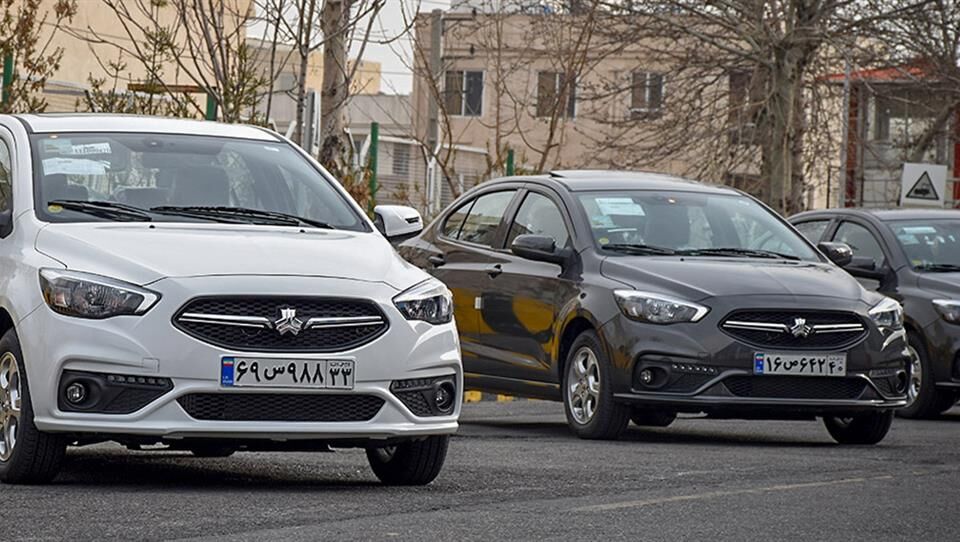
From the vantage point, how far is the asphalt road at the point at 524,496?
300 inches

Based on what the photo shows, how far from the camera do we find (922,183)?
29.9 meters

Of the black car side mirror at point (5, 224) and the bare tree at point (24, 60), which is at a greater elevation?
the bare tree at point (24, 60)

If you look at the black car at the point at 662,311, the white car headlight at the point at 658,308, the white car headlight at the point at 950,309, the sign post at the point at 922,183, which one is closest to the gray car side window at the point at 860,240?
the white car headlight at the point at 950,309

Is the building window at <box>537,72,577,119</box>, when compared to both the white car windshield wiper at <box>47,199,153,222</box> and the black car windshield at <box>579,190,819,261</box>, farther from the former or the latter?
the white car windshield wiper at <box>47,199,153,222</box>

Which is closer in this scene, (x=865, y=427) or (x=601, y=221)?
(x=865, y=427)

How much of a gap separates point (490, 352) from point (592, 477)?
3960 millimetres

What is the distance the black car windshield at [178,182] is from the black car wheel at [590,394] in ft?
8.68

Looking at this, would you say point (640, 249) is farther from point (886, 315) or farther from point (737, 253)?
point (886, 315)

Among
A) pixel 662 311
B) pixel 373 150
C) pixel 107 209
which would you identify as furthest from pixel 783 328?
pixel 373 150

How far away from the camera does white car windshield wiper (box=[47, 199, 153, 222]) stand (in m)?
9.38

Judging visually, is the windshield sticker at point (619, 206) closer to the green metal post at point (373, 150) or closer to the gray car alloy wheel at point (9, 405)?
the gray car alloy wheel at point (9, 405)

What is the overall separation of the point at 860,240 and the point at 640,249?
3965mm

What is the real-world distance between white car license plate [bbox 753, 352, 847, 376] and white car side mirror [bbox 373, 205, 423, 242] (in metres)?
2.59

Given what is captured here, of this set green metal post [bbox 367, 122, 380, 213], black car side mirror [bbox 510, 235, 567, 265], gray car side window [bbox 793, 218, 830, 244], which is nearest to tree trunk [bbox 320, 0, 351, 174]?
green metal post [bbox 367, 122, 380, 213]
